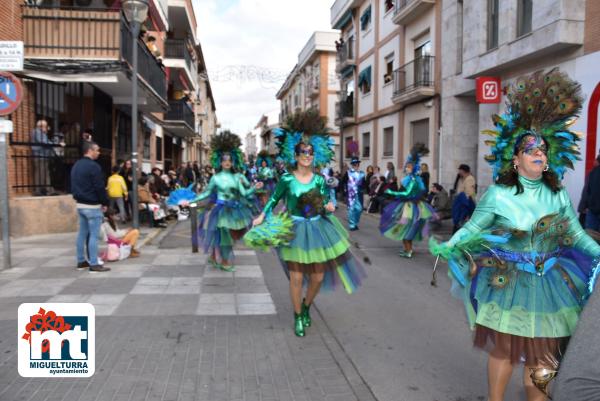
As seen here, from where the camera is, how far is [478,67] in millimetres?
13883

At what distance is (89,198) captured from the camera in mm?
7395

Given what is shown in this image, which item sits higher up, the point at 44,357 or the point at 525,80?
the point at 525,80

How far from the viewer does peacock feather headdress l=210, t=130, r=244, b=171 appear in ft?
Answer: 26.6

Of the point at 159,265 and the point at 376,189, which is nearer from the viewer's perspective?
the point at 159,265

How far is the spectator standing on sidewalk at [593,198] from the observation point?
325 inches

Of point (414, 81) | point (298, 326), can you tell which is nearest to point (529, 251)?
point (298, 326)

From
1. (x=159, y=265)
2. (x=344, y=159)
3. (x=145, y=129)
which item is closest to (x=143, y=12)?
(x=159, y=265)

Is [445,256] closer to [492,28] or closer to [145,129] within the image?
[492,28]

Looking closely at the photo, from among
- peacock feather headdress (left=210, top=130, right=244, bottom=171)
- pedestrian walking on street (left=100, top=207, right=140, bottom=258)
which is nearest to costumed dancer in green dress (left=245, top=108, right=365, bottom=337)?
peacock feather headdress (left=210, top=130, right=244, bottom=171)

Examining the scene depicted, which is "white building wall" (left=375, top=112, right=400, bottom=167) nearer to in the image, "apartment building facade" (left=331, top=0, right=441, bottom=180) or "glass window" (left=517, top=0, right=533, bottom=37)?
"apartment building facade" (left=331, top=0, right=441, bottom=180)

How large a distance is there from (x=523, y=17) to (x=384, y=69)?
10.9 metres

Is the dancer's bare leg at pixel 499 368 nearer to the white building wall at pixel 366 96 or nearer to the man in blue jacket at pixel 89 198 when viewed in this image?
the man in blue jacket at pixel 89 198

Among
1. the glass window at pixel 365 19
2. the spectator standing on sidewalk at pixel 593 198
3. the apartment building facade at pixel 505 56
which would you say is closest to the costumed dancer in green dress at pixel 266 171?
the apartment building facade at pixel 505 56

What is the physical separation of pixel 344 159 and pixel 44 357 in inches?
1113
